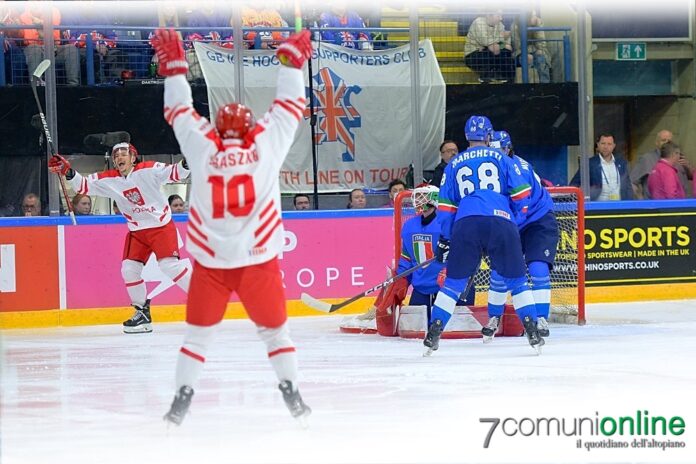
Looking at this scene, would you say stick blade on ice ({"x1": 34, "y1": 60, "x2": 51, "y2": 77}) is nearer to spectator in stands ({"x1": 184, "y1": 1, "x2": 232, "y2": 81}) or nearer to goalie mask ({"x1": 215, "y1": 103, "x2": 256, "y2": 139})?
spectator in stands ({"x1": 184, "y1": 1, "x2": 232, "y2": 81})

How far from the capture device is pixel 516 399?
5230 mm

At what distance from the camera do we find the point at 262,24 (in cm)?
965

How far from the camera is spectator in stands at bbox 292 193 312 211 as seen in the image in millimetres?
9438

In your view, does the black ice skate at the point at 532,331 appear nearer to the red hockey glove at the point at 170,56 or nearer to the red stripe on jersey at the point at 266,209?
the red stripe on jersey at the point at 266,209

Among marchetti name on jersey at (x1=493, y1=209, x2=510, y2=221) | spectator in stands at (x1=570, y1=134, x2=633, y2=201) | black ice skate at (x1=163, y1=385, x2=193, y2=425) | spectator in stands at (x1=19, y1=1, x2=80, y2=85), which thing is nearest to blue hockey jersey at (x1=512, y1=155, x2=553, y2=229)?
marchetti name on jersey at (x1=493, y1=209, x2=510, y2=221)

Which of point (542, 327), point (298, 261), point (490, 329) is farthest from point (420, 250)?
point (298, 261)

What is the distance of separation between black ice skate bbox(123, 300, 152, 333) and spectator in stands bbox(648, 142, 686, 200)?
415 centimetres

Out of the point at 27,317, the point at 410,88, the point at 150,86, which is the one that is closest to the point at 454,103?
the point at 410,88

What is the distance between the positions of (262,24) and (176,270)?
7.75ft

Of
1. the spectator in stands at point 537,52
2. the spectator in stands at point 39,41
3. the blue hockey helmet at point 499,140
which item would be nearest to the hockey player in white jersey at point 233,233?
the blue hockey helmet at point 499,140

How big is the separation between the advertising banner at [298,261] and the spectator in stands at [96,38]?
1.26 metres

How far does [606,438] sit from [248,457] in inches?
49.5

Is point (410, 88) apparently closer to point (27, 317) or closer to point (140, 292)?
point (140, 292)

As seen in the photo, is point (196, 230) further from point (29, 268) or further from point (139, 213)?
point (29, 268)
